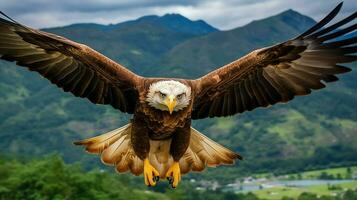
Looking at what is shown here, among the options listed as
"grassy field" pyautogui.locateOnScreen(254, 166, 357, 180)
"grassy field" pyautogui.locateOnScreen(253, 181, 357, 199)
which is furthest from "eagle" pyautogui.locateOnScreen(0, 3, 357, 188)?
"grassy field" pyautogui.locateOnScreen(254, 166, 357, 180)

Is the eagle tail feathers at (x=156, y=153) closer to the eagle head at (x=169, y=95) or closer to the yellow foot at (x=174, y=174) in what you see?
the yellow foot at (x=174, y=174)

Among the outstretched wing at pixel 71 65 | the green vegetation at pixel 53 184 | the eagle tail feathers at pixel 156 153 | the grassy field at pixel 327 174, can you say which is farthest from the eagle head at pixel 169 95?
the grassy field at pixel 327 174

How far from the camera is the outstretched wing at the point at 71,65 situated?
8344mm

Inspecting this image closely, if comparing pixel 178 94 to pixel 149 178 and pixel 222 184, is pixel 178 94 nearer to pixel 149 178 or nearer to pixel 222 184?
pixel 149 178

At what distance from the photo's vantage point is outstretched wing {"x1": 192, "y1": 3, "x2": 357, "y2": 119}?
8.49 m

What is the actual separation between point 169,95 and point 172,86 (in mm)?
166

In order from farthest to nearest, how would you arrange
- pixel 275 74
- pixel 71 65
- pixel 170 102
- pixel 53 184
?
pixel 53 184 < pixel 275 74 < pixel 71 65 < pixel 170 102

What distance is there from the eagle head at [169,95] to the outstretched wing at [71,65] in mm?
606

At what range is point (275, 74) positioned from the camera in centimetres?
928

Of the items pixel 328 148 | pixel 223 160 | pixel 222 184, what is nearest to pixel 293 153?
pixel 328 148

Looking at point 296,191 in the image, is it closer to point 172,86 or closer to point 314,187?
point 314,187

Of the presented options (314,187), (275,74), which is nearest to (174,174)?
(275,74)

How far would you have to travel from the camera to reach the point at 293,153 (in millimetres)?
198000

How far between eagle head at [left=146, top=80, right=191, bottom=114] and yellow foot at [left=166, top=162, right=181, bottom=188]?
1.49 meters
